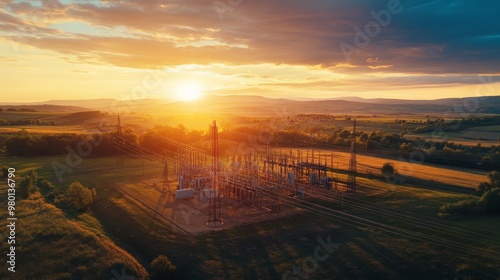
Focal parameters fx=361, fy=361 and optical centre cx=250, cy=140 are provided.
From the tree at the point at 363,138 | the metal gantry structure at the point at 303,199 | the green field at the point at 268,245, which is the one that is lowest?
the green field at the point at 268,245

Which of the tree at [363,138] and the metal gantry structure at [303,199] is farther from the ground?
the tree at [363,138]

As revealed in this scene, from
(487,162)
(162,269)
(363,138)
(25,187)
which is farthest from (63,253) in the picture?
(363,138)

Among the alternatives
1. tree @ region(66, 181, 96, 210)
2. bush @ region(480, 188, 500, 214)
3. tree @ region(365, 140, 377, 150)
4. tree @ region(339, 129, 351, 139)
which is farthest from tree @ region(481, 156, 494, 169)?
tree @ region(66, 181, 96, 210)

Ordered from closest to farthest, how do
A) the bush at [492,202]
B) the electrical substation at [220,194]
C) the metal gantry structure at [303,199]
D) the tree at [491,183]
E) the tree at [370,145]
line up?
the metal gantry structure at [303,199]
the electrical substation at [220,194]
the bush at [492,202]
the tree at [491,183]
the tree at [370,145]

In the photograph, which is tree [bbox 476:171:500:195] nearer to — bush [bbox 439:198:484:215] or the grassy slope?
bush [bbox 439:198:484:215]

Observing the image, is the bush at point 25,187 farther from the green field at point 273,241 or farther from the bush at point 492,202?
the bush at point 492,202

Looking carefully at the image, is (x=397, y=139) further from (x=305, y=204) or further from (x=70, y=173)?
(x=70, y=173)

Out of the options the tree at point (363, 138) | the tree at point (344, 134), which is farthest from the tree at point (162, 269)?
the tree at point (344, 134)

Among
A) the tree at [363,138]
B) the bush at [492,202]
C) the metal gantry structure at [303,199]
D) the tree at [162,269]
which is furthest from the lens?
the tree at [363,138]

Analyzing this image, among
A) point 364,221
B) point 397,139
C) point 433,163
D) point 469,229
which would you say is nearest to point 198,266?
point 364,221
